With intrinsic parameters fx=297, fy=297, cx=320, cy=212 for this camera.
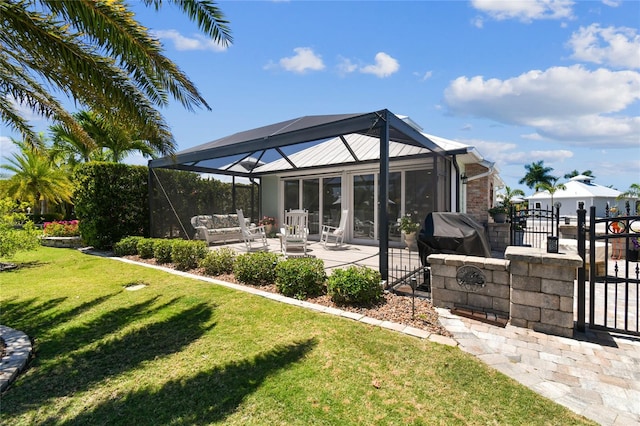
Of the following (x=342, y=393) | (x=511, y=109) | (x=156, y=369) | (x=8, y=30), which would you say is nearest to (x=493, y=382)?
(x=342, y=393)

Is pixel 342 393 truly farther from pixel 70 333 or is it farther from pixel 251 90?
pixel 251 90

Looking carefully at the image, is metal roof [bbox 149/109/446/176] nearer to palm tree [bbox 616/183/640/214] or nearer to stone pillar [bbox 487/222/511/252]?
stone pillar [bbox 487/222/511/252]

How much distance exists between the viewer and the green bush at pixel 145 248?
7.88m

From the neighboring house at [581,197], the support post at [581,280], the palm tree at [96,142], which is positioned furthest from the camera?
the neighboring house at [581,197]

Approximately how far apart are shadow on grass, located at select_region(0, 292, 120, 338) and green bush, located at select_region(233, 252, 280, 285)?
7.32 ft

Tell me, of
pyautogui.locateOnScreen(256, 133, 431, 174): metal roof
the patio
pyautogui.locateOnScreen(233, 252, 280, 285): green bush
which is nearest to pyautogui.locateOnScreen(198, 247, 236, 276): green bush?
pyautogui.locateOnScreen(233, 252, 280, 285): green bush

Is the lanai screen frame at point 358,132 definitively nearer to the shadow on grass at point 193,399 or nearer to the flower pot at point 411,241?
the flower pot at point 411,241

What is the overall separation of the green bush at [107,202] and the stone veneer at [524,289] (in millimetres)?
9603

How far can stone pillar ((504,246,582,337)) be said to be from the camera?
3.40 m

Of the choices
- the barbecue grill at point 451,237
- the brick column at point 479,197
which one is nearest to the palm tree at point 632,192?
the brick column at point 479,197

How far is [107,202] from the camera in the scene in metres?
9.20

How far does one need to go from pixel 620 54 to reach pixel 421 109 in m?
4.21

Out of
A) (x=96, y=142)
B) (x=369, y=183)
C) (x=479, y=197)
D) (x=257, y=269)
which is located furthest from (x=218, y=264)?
(x=96, y=142)

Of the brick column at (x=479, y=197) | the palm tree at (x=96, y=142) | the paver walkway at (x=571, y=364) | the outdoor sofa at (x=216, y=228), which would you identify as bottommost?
the paver walkway at (x=571, y=364)
